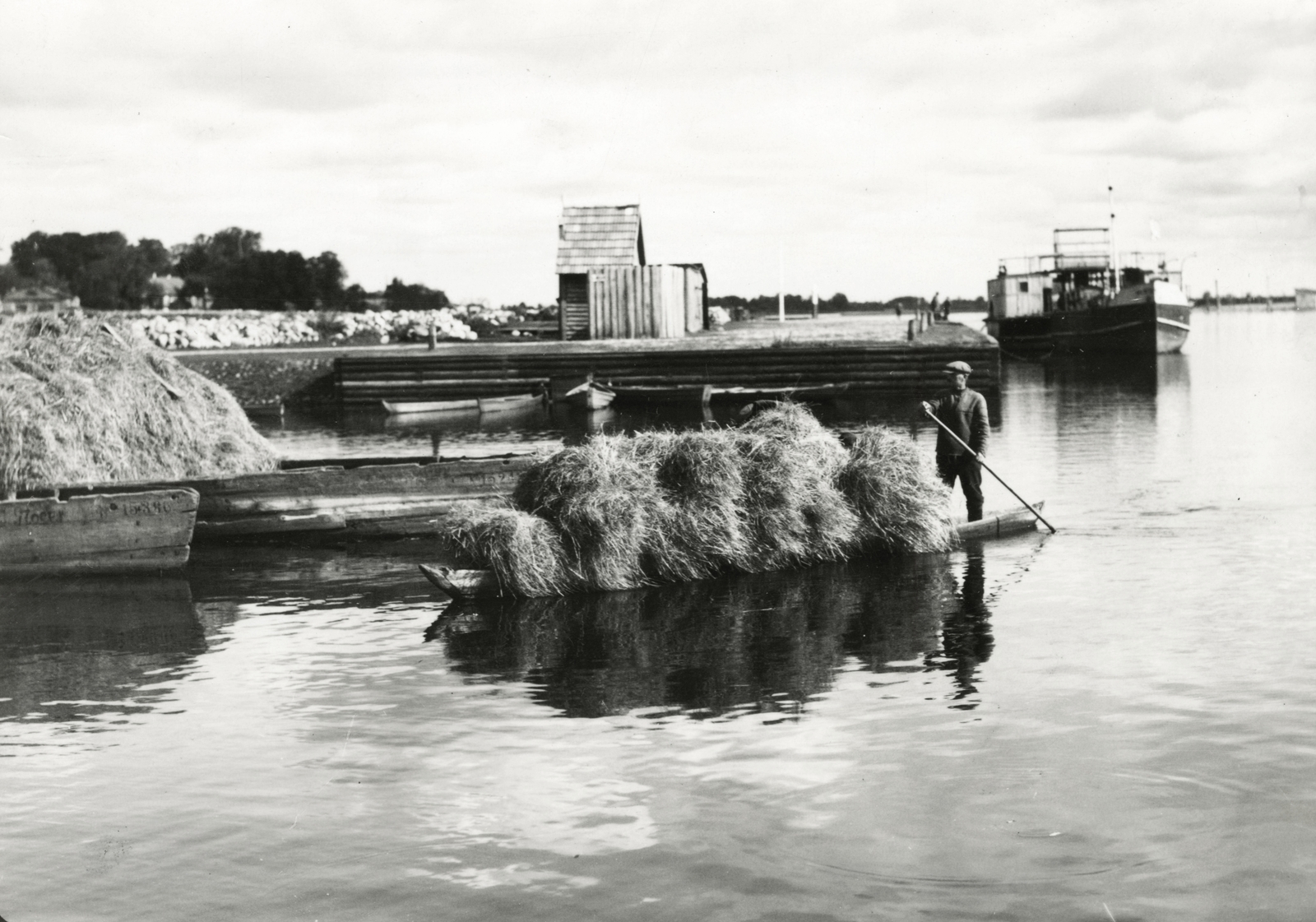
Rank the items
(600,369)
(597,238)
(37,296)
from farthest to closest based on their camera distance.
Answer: (37,296)
(597,238)
(600,369)

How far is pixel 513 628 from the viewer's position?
35.8ft

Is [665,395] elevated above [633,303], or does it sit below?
below

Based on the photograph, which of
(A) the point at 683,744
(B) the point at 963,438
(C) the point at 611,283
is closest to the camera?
(A) the point at 683,744

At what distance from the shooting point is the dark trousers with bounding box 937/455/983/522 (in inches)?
582

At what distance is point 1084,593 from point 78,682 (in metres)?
8.15

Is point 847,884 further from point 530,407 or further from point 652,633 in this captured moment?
point 530,407

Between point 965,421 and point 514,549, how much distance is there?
18.4ft

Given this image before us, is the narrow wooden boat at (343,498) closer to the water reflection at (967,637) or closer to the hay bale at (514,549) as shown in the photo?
the hay bale at (514,549)

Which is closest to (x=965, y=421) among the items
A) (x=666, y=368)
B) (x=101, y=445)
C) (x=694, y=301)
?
(x=101, y=445)

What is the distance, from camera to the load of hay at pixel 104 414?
15195 mm

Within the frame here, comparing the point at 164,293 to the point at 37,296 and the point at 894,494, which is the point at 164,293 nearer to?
the point at 37,296

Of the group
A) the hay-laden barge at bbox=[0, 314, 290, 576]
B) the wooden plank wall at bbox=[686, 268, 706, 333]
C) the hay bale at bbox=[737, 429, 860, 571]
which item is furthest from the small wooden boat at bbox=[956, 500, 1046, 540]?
the wooden plank wall at bbox=[686, 268, 706, 333]

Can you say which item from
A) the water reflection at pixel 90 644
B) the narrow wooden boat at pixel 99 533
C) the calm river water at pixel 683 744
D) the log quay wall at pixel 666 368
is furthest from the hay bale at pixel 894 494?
the log quay wall at pixel 666 368

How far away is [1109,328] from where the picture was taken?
212 ft
